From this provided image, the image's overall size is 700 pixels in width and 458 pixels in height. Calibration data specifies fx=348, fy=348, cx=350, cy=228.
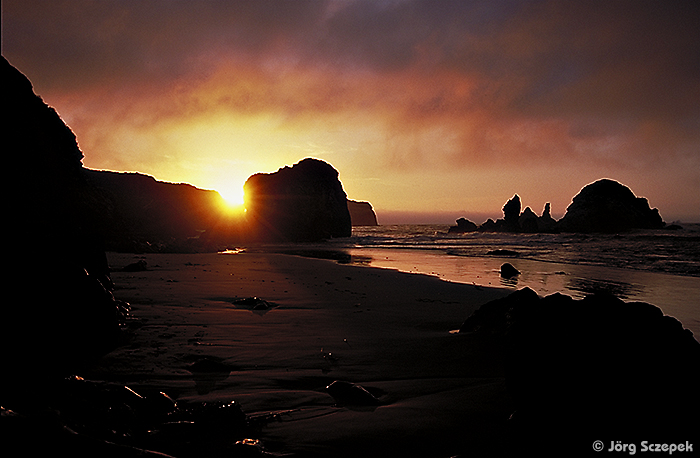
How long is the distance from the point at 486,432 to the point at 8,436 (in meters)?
2.67

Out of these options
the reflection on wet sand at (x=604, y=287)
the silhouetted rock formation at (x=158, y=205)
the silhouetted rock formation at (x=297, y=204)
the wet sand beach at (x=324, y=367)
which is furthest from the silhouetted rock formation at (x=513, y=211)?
the wet sand beach at (x=324, y=367)

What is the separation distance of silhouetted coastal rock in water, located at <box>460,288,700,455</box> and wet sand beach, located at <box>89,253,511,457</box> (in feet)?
1.27

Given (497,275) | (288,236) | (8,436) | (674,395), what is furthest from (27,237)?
(288,236)

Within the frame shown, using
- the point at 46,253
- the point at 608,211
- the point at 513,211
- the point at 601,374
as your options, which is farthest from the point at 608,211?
the point at 46,253

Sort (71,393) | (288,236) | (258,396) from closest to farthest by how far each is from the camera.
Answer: (71,393) < (258,396) < (288,236)

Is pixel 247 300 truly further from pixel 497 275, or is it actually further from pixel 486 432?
pixel 497 275

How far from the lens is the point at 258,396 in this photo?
3020 millimetres

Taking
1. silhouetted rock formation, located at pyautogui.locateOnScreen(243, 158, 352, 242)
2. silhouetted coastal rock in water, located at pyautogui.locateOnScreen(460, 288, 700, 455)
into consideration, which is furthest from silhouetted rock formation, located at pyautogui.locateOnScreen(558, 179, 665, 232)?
silhouetted coastal rock in water, located at pyautogui.locateOnScreen(460, 288, 700, 455)

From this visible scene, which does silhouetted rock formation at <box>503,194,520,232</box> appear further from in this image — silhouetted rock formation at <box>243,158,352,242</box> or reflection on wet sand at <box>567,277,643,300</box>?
reflection on wet sand at <box>567,277,643,300</box>

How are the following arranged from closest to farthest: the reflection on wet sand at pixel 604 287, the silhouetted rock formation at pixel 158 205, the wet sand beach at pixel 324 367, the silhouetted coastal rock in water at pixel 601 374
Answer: the silhouetted coastal rock in water at pixel 601 374, the wet sand beach at pixel 324 367, the reflection on wet sand at pixel 604 287, the silhouetted rock formation at pixel 158 205

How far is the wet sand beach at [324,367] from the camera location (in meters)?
2.48

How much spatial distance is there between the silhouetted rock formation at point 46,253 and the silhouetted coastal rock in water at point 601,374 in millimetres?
3748

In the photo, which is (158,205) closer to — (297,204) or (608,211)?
(297,204)

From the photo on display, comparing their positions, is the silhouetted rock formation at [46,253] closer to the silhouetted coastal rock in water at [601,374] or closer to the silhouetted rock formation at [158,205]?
the silhouetted coastal rock in water at [601,374]
